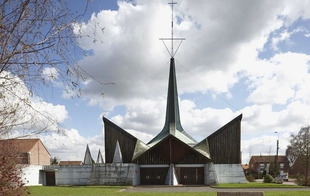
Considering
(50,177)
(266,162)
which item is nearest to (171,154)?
(50,177)

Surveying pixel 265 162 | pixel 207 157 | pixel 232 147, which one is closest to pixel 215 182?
pixel 207 157

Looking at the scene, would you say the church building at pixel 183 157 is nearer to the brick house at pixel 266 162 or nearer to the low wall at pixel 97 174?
the low wall at pixel 97 174

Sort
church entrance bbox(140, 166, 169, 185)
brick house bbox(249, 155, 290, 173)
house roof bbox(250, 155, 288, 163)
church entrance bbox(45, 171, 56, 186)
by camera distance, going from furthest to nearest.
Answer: house roof bbox(250, 155, 288, 163), brick house bbox(249, 155, 290, 173), church entrance bbox(45, 171, 56, 186), church entrance bbox(140, 166, 169, 185)

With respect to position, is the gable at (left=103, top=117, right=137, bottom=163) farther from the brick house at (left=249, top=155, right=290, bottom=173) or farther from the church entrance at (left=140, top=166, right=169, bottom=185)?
the brick house at (left=249, top=155, right=290, bottom=173)

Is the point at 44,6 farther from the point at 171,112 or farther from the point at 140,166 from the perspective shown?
the point at 171,112

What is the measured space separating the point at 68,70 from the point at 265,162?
9429 centimetres

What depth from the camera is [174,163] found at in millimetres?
38281

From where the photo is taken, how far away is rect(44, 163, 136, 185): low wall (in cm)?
3534

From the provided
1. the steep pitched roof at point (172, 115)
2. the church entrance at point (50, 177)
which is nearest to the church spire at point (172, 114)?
the steep pitched roof at point (172, 115)

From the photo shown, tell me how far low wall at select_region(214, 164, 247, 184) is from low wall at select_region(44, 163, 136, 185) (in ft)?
34.2

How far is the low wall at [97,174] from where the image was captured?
3534cm

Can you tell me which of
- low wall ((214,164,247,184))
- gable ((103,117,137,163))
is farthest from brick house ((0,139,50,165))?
low wall ((214,164,247,184))

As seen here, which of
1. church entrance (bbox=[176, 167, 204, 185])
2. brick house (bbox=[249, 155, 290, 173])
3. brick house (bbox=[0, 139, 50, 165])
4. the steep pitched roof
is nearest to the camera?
church entrance (bbox=[176, 167, 204, 185])

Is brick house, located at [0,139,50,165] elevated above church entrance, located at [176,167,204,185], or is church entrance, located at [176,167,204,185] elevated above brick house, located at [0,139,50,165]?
brick house, located at [0,139,50,165]
